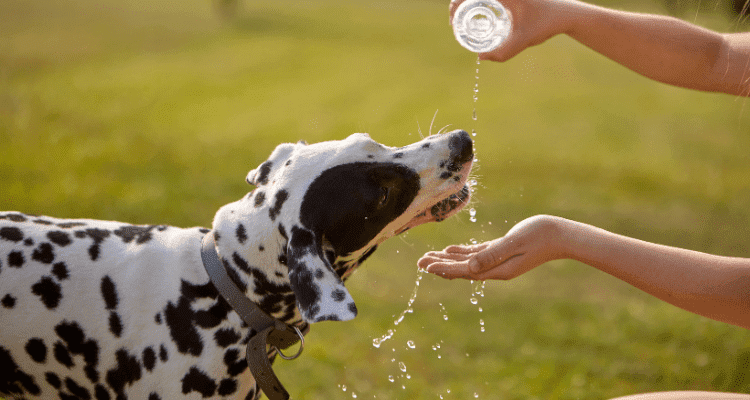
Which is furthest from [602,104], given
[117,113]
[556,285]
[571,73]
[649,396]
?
[649,396]

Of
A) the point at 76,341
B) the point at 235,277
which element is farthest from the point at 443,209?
the point at 76,341

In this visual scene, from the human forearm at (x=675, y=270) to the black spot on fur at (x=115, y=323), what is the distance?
72.7 inches

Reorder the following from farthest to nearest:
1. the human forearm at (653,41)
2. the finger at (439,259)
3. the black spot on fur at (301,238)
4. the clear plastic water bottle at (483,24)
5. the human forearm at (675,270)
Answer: the human forearm at (653,41)
the clear plastic water bottle at (483,24)
the finger at (439,259)
the human forearm at (675,270)
the black spot on fur at (301,238)

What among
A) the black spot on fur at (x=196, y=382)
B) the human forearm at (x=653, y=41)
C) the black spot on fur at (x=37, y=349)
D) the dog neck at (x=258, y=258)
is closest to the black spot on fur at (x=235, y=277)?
the dog neck at (x=258, y=258)

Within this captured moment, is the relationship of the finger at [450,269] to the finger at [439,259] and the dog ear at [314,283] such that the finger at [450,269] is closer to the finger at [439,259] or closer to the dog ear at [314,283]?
the finger at [439,259]

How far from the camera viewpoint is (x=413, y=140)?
351 centimetres

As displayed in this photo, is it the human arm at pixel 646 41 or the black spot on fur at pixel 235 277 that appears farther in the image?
the human arm at pixel 646 41

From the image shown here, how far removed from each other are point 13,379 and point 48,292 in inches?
17.0

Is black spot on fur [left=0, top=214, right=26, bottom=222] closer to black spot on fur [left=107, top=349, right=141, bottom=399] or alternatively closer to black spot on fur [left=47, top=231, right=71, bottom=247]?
black spot on fur [left=47, top=231, right=71, bottom=247]

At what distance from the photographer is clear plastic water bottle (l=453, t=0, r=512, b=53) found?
110 inches

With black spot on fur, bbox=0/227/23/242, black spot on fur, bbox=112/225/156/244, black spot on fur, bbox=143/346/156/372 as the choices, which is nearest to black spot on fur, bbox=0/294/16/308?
black spot on fur, bbox=0/227/23/242

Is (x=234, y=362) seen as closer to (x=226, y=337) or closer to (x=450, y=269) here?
(x=226, y=337)

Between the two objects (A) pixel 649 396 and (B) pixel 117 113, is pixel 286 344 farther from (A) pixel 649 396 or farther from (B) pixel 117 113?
(B) pixel 117 113

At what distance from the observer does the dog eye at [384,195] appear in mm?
2285
